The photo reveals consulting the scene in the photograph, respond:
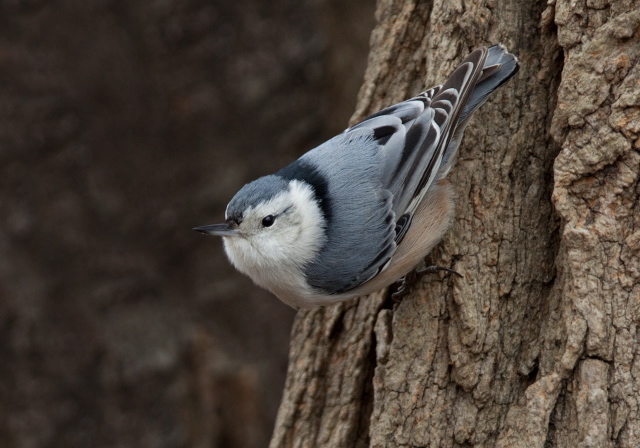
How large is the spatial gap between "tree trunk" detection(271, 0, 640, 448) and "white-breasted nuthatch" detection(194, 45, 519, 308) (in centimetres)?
10

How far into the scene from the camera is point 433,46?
2.72 metres

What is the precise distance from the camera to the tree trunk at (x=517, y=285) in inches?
83.6

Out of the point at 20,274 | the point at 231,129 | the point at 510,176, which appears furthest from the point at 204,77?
the point at 510,176

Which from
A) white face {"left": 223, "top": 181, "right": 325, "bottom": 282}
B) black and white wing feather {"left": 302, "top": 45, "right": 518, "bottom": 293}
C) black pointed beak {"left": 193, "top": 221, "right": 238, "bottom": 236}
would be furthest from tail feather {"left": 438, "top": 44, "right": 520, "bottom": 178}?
black pointed beak {"left": 193, "top": 221, "right": 238, "bottom": 236}

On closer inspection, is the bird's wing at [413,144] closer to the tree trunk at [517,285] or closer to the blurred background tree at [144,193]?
the tree trunk at [517,285]

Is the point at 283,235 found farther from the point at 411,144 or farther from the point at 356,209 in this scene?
the point at 411,144

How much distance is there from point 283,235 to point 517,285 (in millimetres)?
780

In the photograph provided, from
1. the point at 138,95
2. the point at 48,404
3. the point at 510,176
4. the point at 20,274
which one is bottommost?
the point at 510,176

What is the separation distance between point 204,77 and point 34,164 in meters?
1.02

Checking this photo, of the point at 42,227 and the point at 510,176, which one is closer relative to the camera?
the point at 510,176

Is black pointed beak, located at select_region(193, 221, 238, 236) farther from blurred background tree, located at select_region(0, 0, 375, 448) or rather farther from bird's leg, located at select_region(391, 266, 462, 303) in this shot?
blurred background tree, located at select_region(0, 0, 375, 448)

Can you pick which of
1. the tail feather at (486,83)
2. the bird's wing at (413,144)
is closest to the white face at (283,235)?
the bird's wing at (413,144)

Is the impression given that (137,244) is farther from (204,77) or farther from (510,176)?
(510,176)

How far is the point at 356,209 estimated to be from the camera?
8.45 ft
